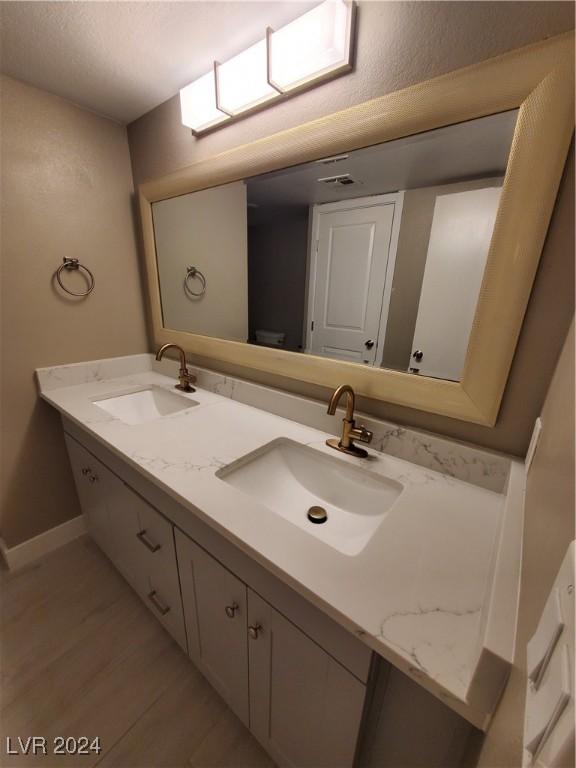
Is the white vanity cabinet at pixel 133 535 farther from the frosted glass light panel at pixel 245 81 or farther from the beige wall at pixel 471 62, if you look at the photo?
the frosted glass light panel at pixel 245 81

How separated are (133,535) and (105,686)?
0.50 metres

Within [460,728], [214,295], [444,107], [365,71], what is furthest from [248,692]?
[365,71]

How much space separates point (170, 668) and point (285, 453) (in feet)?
3.01

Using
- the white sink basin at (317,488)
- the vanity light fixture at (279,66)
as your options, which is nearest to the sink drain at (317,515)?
the white sink basin at (317,488)

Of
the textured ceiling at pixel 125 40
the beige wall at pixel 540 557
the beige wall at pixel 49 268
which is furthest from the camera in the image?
the beige wall at pixel 49 268

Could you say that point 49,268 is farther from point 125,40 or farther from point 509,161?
point 509,161

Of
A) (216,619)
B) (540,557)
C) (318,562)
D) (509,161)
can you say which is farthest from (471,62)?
(216,619)

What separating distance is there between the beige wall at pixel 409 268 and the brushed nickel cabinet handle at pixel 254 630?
29.4 inches

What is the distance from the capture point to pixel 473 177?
70cm

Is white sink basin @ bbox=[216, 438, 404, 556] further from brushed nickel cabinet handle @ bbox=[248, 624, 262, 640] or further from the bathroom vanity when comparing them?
brushed nickel cabinet handle @ bbox=[248, 624, 262, 640]

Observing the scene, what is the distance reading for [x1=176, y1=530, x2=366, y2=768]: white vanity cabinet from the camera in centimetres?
60

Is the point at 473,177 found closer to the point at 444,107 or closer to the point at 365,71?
the point at 444,107

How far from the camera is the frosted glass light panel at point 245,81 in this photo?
89 cm

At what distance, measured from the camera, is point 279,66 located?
84 centimetres
